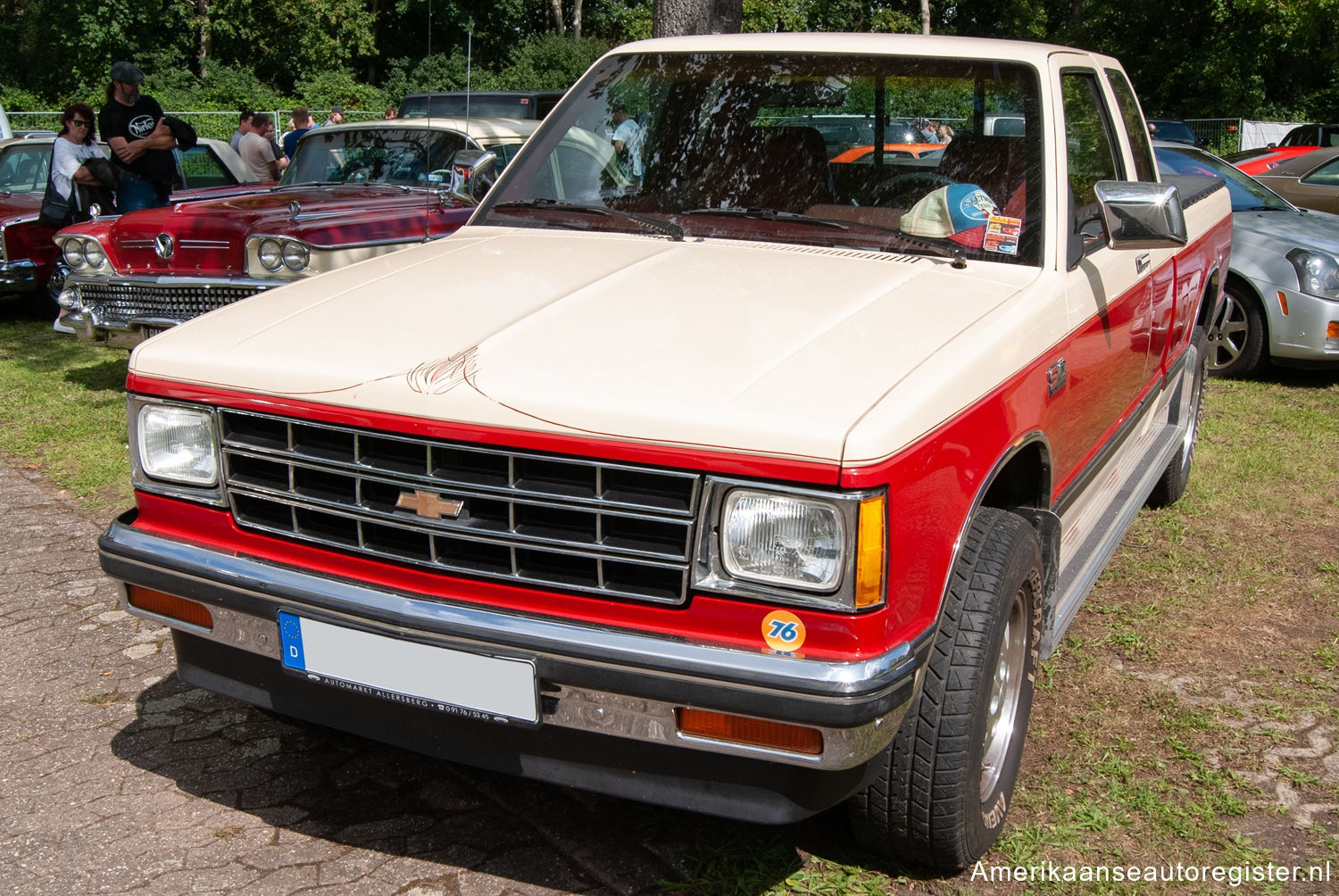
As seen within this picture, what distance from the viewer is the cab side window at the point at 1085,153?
3.48 meters

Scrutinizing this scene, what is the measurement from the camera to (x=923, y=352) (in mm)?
2496

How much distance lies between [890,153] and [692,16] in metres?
4.42

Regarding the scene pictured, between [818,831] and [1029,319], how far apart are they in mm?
1366

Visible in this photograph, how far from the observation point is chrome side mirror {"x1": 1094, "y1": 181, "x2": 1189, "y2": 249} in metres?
3.21

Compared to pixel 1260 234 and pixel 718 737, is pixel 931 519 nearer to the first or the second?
pixel 718 737

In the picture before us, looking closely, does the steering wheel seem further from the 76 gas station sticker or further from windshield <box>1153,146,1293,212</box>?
windshield <box>1153,146,1293,212</box>

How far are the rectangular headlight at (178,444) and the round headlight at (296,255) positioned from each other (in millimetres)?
3960

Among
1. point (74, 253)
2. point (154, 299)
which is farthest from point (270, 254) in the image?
point (74, 253)

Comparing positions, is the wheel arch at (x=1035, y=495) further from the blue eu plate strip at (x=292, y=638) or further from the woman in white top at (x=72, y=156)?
the woman in white top at (x=72, y=156)

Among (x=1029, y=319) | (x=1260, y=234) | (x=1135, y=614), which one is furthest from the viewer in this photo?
(x=1260, y=234)

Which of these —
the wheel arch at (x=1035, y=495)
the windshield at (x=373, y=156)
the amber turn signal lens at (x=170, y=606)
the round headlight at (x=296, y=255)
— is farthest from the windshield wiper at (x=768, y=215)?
the windshield at (x=373, y=156)

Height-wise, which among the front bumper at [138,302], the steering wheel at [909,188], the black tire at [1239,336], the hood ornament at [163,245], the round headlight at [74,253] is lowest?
the black tire at [1239,336]

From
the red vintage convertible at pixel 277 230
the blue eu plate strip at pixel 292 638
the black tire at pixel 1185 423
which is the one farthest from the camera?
the red vintage convertible at pixel 277 230

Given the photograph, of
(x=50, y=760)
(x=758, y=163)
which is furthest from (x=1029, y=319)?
(x=50, y=760)
